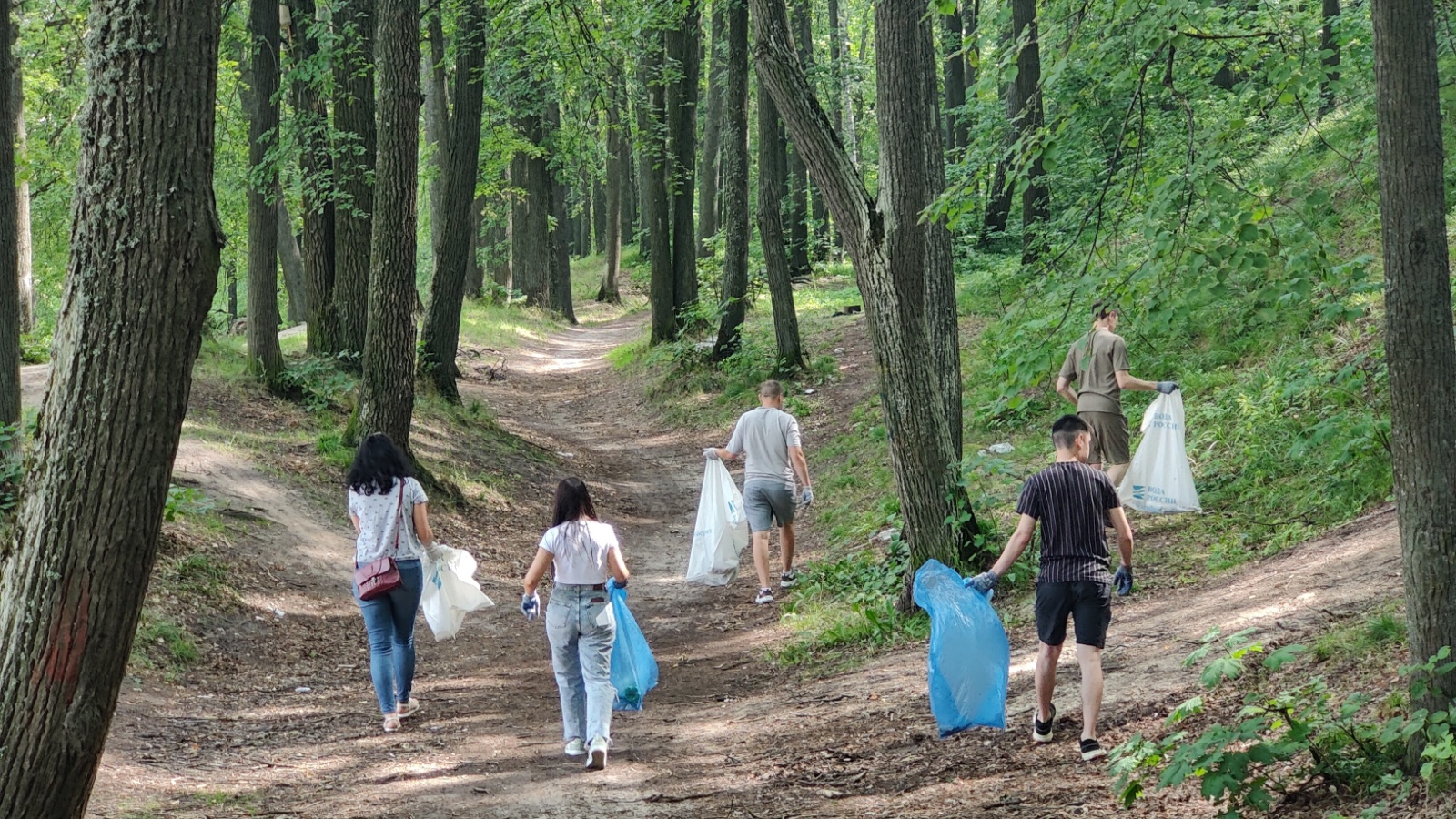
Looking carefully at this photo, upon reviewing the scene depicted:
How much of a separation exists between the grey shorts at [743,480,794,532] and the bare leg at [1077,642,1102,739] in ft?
16.2

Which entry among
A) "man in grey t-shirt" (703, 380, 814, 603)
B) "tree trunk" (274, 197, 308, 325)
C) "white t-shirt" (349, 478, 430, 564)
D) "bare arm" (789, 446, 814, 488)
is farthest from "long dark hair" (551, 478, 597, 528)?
"tree trunk" (274, 197, 308, 325)

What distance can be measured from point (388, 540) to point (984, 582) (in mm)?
3600

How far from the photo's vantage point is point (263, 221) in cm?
1508

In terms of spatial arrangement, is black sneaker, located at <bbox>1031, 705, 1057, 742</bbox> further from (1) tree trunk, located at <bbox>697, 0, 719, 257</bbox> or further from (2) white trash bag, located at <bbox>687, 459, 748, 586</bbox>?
(1) tree trunk, located at <bbox>697, 0, 719, 257</bbox>

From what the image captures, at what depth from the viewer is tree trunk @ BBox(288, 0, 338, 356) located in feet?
46.8

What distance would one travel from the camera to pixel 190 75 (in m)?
4.41

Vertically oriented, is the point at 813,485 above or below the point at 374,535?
below

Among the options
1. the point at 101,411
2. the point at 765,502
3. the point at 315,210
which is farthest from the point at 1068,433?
the point at 315,210

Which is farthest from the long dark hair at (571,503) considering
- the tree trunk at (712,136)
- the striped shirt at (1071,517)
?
the tree trunk at (712,136)

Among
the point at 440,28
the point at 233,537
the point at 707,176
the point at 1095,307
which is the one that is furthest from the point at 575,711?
the point at 707,176

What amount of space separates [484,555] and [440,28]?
11.0 m

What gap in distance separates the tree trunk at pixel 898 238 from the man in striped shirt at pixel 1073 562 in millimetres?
2633

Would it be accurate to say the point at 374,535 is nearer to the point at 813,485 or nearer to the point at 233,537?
the point at 233,537

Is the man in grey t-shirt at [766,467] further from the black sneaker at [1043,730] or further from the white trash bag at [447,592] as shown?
the black sneaker at [1043,730]
